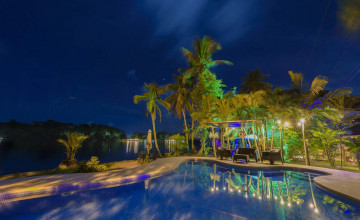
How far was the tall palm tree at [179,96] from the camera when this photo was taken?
54.8 feet

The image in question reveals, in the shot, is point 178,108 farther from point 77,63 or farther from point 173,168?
point 77,63

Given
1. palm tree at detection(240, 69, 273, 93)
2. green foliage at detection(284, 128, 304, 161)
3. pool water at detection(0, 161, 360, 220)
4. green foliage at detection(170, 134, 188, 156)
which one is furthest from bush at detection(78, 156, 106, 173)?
palm tree at detection(240, 69, 273, 93)

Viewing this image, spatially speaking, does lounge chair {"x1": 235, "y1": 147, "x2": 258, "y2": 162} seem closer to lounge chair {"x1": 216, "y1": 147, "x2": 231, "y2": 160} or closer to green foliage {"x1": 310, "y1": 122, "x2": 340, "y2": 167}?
lounge chair {"x1": 216, "y1": 147, "x2": 231, "y2": 160}

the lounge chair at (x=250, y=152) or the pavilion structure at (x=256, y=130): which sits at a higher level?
the pavilion structure at (x=256, y=130)

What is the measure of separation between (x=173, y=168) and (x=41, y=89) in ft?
279

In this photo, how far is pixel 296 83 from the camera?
12969 millimetres

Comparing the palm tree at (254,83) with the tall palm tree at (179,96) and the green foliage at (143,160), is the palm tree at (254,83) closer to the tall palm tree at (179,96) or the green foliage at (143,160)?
the tall palm tree at (179,96)

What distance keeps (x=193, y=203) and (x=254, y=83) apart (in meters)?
20.0

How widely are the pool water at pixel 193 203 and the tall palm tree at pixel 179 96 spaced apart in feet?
37.2

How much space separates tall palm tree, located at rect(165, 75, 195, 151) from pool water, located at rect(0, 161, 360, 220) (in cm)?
1133

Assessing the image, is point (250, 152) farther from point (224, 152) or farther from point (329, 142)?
point (329, 142)

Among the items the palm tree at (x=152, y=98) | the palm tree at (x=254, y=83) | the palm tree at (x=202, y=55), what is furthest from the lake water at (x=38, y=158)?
the palm tree at (x=254, y=83)

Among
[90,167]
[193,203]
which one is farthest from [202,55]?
[193,203]

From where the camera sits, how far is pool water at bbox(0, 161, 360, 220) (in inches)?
142
